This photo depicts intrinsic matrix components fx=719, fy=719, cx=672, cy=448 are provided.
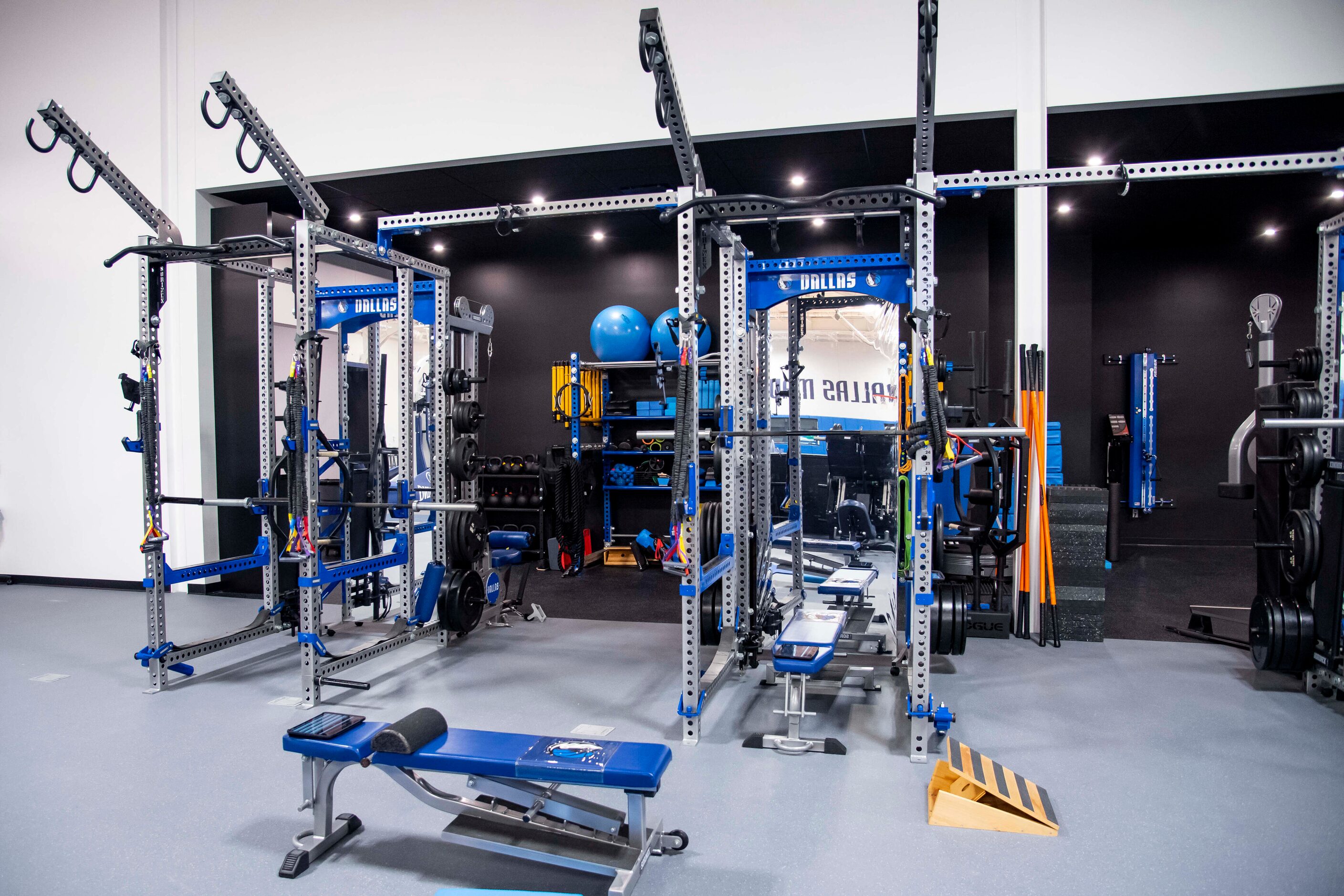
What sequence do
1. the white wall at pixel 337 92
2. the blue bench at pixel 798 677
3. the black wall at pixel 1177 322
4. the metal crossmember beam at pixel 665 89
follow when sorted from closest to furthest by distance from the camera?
the metal crossmember beam at pixel 665 89
the blue bench at pixel 798 677
the white wall at pixel 337 92
the black wall at pixel 1177 322

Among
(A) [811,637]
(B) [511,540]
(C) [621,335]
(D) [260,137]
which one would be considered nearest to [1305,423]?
(A) [811,637]

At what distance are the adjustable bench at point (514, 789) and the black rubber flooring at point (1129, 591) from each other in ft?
10.4

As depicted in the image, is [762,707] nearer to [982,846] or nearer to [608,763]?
[982,846]

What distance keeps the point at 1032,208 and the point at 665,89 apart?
3307 mm

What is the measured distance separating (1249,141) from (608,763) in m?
6.74

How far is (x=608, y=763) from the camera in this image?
2.13 metres

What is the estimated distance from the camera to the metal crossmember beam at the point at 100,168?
143 inches

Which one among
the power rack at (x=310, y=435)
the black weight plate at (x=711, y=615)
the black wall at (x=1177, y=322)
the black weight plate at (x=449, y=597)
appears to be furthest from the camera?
the black wall at (x=1177, y=322)

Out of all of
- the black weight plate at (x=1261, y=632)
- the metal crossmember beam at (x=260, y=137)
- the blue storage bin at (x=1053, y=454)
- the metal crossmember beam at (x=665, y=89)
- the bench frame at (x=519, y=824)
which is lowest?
the bench frame at (x=519, y=824)

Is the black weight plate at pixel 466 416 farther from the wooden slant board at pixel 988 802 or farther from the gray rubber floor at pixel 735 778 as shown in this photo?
the wooden slant board at pixel 988 802

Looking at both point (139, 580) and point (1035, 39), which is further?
point (139, 580)

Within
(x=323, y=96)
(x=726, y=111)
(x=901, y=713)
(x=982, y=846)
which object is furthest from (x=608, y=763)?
(x=323, y=96)

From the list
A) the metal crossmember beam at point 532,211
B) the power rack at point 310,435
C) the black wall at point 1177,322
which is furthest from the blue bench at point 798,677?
the black wall at point 1177,322

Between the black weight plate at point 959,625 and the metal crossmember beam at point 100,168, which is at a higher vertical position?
the metal crossmember beam at point 100,168
